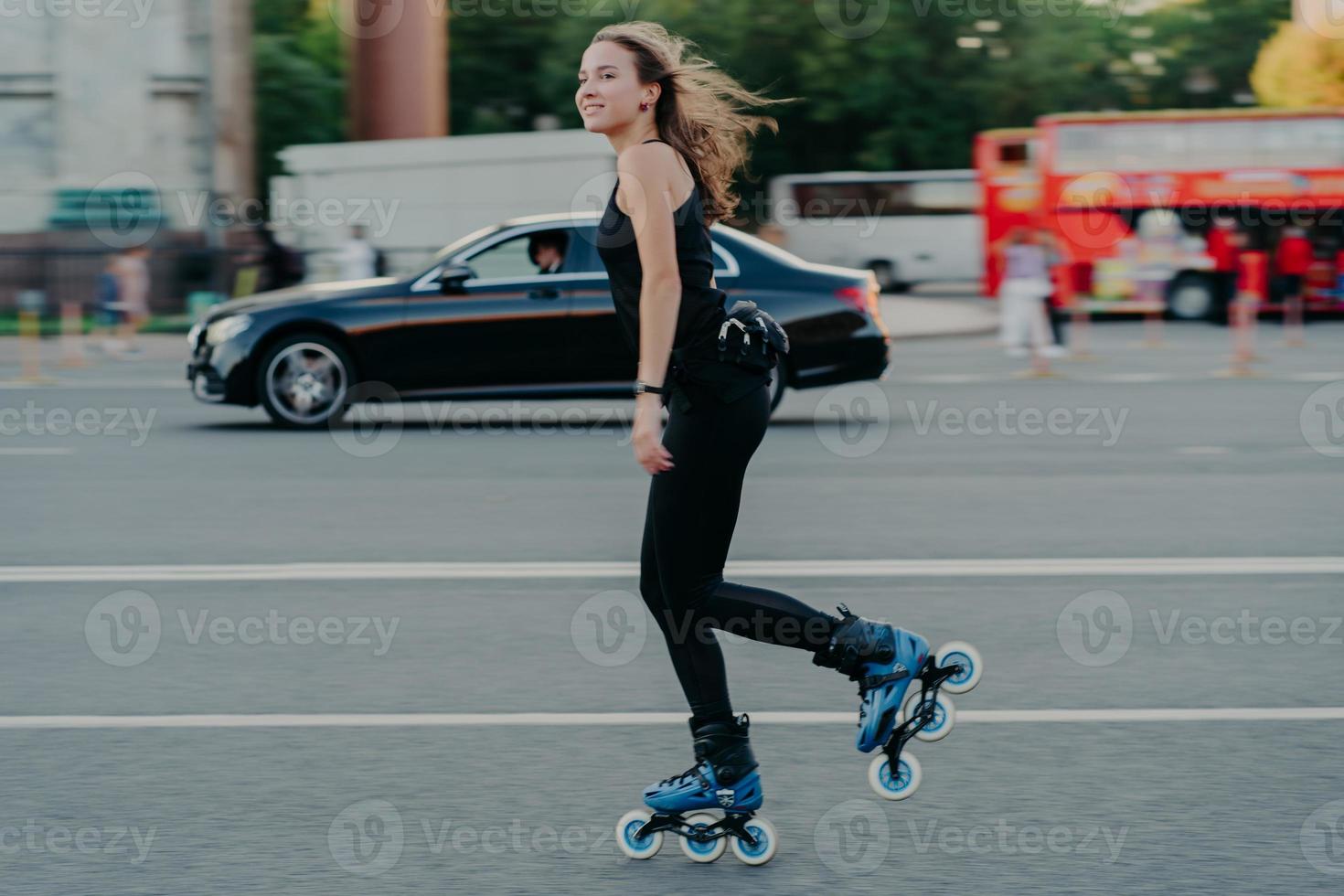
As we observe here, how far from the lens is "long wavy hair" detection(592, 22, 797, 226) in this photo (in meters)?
3.94

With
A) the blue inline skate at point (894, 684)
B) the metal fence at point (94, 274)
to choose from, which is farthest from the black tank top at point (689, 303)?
the metal fence at point (94, 274)

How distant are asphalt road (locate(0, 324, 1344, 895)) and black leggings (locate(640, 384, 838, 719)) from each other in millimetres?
426

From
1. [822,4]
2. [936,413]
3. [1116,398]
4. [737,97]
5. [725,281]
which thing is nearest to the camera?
[737,97]

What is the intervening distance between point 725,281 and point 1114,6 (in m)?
51.9

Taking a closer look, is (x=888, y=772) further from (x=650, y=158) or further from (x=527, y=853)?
(x=650, y=158)

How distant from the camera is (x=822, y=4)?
2143 inches

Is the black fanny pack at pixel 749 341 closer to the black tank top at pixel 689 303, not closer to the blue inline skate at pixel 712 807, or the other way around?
the black tank top at pixel 689 303

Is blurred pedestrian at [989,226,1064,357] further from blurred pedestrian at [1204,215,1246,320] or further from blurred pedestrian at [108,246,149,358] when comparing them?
blurred pedestrian at [108,246,149,358]

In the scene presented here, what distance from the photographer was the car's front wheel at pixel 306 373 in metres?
13.3

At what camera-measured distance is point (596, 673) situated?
574cm

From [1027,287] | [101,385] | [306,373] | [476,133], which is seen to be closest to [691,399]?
[306,373]

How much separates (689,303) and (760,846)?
1149 mm

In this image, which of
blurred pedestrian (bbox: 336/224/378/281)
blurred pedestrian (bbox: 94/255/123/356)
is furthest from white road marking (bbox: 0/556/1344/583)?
blurred pedestrian (bbox: 94/255/123/356)

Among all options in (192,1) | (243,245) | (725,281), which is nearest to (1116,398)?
(725,281)
